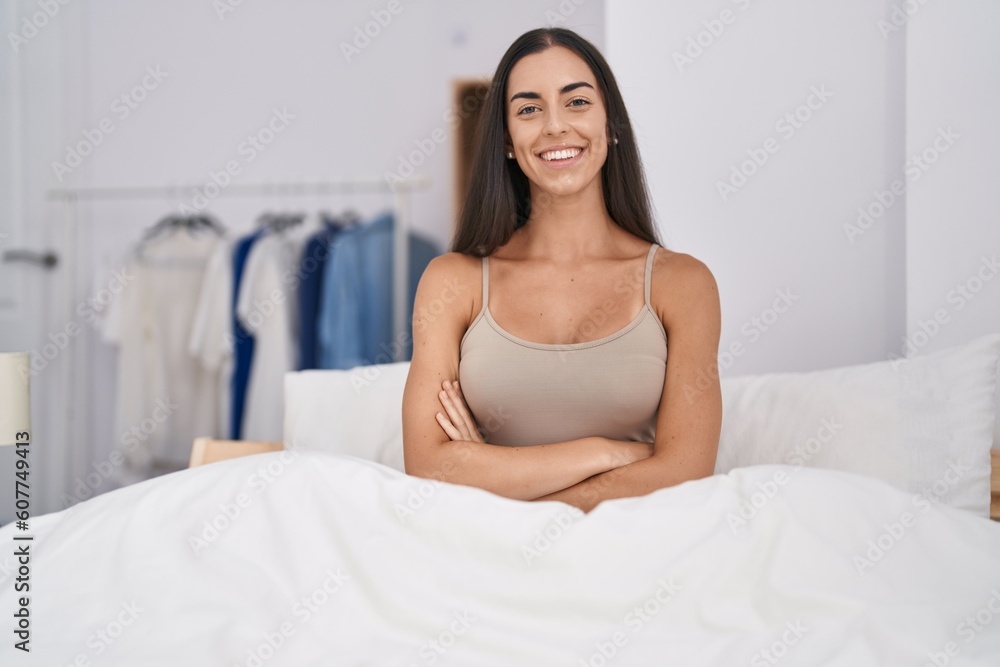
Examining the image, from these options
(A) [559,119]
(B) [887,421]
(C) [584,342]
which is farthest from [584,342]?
(B) [887,421]

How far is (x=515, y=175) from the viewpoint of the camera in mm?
1653

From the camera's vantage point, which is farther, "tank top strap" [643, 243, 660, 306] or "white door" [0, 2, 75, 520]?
"white door" [0, 2, 75, 520]

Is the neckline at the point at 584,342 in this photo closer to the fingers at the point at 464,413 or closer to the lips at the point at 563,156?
the fingers at the point at 464,413

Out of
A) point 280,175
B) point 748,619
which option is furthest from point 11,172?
point 748,619

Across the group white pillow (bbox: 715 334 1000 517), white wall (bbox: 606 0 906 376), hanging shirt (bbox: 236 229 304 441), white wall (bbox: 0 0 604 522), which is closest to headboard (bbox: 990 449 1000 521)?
white pillow (bbox: 715 334 1000 517)

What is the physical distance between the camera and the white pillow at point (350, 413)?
1706 mm

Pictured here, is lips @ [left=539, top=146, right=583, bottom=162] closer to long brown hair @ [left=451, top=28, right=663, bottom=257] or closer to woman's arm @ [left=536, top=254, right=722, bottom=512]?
long brown hair @ [left=451, top=28, right=663, bottom=257]

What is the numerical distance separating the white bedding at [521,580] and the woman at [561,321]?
0.28 meters

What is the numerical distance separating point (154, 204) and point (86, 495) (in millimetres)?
1181

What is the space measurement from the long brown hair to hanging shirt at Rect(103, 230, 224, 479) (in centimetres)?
173

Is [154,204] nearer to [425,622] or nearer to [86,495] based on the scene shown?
[86,495]

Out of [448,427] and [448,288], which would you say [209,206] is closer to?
[448,288]

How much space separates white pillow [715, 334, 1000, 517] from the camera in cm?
141

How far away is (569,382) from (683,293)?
0.81 feet
